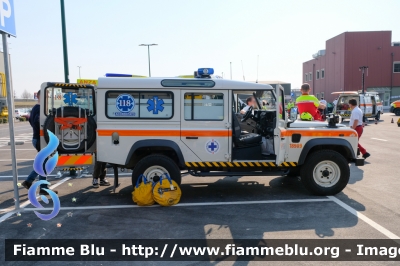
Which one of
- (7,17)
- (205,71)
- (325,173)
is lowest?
(325,173)

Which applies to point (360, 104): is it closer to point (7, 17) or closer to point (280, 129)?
point (280, 129)

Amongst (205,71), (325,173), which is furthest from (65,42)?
(325,173)

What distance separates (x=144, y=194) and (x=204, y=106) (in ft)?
6.34

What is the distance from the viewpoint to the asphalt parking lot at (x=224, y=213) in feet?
17.2

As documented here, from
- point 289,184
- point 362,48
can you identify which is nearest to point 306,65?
point 362,48

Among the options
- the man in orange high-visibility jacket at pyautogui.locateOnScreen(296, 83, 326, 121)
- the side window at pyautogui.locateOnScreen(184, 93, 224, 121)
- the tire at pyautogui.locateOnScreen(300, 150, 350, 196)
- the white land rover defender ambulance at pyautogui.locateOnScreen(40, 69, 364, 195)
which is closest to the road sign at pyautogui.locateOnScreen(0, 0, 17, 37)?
the white land rover defender ambulance at pyautogui.locateOnScreen(40, 69, 364, 195)

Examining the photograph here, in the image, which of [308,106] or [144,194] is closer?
[144,194]

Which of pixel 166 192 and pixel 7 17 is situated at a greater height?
pixel 7 17

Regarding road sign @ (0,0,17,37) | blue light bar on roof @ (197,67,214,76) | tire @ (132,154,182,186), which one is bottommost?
tire @ (132,154,182,186)

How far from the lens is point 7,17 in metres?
6.13

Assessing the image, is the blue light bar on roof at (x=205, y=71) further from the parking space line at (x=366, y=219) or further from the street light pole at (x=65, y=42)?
the street light pole at (x=65, y=42)

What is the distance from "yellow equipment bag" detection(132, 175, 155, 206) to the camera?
657cm

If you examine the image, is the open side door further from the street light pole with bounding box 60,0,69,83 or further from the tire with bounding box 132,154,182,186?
the street light pole with bounding box 60,0,69,83

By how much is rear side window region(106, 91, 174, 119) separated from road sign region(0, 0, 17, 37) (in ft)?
6.22
